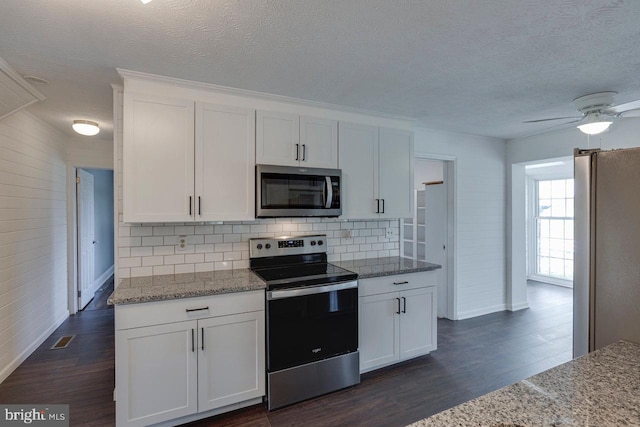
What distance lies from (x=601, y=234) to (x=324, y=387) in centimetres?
213

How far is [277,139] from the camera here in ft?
9.18

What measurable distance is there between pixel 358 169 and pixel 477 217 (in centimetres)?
227

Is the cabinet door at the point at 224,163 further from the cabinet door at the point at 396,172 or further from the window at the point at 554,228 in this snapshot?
the window at the point at 554,228

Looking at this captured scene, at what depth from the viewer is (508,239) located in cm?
467

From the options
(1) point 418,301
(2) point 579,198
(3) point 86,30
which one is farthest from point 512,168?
(3) point 86,30

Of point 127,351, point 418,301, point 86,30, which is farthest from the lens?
point 418,301

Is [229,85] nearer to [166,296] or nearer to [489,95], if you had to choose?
[166,296]

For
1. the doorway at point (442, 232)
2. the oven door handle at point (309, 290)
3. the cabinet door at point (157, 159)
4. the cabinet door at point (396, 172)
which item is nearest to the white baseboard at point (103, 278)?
the cabinet door at point (157, 159)

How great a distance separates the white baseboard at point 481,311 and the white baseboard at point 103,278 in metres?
6.03

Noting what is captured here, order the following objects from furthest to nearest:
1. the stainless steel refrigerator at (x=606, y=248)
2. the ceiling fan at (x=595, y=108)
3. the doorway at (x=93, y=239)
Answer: the doorway at (x=93, y=239)
the ceiling fan at (x=595, y=108)
the stainless steel refrigerator at (x=606, y=248)

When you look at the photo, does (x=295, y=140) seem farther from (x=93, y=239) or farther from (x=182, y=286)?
(x=93, y=239)

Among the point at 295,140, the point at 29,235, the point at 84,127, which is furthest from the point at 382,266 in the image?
the point at 29,235

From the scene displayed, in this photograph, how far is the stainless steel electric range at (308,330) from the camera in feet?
7.88

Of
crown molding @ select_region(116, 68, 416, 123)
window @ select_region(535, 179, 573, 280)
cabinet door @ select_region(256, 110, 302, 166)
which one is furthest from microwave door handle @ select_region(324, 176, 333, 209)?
window @ select_region(535, 179, 573, 280)
